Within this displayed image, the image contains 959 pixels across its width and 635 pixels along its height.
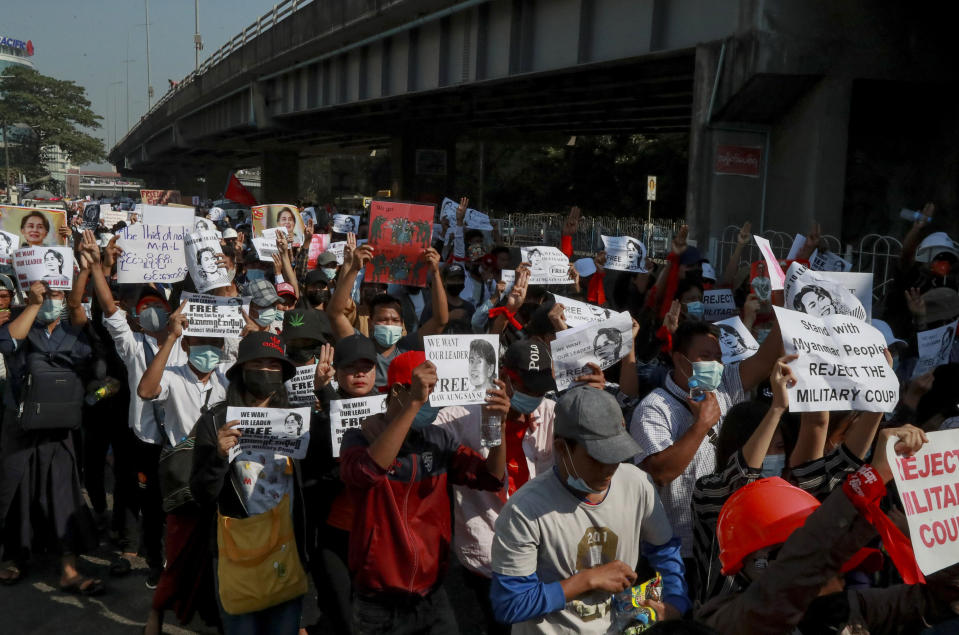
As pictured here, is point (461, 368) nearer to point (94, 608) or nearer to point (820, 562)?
point (820, 562)

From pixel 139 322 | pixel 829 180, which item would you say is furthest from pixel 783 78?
pixel 139 322

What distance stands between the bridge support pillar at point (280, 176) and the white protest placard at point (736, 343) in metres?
44.5

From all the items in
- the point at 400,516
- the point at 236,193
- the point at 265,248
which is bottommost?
the point at 400,516

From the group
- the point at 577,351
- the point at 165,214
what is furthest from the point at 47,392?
the point at 577,351

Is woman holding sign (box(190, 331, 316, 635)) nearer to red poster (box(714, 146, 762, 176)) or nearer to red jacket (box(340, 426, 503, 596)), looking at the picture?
red jacket (box(340, 426, 503, 596))

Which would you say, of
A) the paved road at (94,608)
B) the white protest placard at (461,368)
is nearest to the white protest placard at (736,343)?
the white protest placard at (461,368)

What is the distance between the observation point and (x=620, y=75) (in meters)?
17.7

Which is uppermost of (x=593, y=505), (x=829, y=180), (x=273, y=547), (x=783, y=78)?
(x=783, y=78)

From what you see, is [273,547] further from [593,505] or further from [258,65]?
[258,65]

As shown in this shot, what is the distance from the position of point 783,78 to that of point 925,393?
8711 millimetres

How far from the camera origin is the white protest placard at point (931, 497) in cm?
223

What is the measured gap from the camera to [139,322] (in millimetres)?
5723

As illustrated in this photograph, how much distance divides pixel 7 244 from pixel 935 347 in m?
7.31

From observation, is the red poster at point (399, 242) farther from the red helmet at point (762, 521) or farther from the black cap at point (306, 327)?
the red helmet at point (762, 521)
